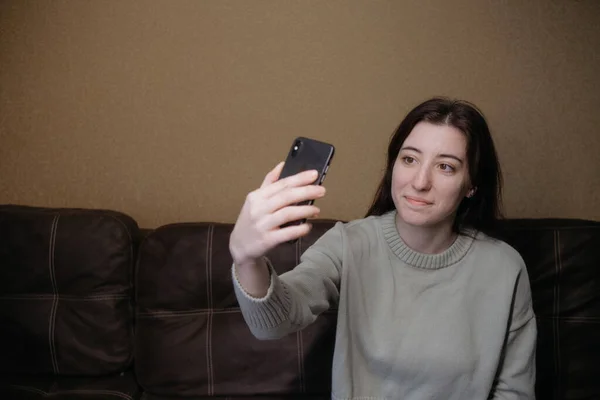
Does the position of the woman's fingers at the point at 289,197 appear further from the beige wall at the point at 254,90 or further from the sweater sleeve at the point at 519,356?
the beige wall at the point at 254,90

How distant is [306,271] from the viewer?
1.06 meters

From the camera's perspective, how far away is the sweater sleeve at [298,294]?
84cm

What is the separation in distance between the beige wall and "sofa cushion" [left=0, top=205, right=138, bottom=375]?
0.79 feet

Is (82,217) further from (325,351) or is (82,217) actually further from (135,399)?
(325,351)

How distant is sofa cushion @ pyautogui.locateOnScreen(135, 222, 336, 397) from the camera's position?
147cm

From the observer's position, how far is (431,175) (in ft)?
3.59

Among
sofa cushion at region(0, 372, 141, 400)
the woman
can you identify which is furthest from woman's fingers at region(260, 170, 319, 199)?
sofa cushion at region(0, 372, 141, 400)

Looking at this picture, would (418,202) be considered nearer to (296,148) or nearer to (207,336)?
(296,148)

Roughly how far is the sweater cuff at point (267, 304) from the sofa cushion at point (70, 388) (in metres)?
0.81

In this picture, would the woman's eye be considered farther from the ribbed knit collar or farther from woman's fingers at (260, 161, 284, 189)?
woman's fingers at (260, 161, 284, 189)

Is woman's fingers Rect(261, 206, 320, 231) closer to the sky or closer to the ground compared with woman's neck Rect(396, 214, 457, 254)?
closer to the sky

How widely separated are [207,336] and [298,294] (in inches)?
25.0

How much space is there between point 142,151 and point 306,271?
34.4 inches

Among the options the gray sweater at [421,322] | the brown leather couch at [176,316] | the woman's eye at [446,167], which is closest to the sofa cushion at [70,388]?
the brown leather couch at [176,316]
